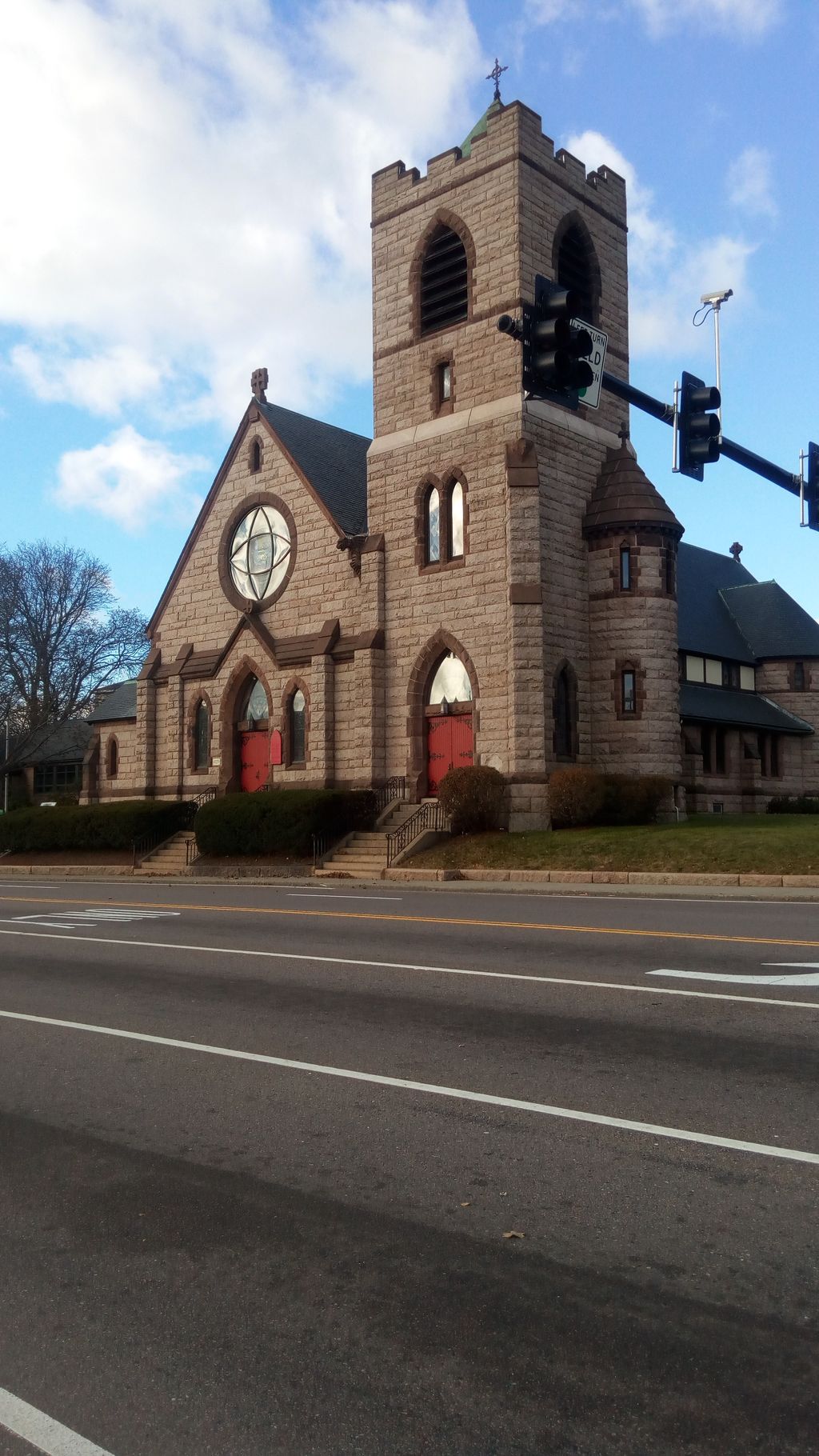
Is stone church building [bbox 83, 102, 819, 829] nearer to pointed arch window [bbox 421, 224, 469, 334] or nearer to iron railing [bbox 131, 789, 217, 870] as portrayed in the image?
pointed arch window [bbox 421, 224, 469, 334]

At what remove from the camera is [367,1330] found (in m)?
3.68

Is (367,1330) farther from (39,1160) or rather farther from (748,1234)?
(39,1160)

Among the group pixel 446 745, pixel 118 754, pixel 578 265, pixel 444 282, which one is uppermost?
pixel 578 265

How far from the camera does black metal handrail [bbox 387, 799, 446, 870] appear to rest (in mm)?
27812

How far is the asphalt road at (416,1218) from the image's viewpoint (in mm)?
3279

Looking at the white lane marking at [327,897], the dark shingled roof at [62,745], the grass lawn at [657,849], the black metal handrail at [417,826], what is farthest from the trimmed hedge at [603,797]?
the dark shingled roof at [62,745]

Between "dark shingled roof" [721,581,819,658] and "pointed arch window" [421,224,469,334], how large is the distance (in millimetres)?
17426

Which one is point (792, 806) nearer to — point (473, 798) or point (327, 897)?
point (473, 798)

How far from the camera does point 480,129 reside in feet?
102

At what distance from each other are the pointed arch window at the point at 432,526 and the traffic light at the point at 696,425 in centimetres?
1853

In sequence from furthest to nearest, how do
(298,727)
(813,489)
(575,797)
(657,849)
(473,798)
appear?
(298,727), (473,798), (575,797), (657,849), (813,489)

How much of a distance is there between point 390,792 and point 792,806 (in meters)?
14.4

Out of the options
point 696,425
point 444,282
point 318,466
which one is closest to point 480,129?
point 444,282

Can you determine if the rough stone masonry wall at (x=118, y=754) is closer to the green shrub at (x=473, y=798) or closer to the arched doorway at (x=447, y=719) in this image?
the arched doorway at (x=447, y=719)
